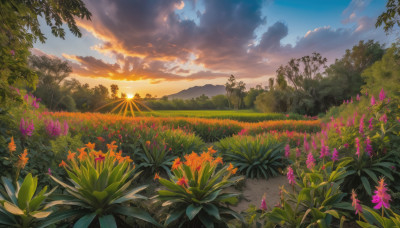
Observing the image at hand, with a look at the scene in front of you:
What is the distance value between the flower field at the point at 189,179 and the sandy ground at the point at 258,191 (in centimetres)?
20

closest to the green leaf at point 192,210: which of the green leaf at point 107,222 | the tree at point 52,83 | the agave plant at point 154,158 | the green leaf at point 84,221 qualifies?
the green leaf at point 107,222

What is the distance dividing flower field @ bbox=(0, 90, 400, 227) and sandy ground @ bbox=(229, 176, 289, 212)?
0.20 meters

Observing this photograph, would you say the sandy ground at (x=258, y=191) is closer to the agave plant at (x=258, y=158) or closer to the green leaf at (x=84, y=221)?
the agave plant at (x=258, y=158)

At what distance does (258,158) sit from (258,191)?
1197mm

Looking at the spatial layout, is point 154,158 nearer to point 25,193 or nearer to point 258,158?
point 258,158

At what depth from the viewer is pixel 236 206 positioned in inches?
149

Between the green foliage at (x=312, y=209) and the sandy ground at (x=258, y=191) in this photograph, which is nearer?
the green foliage at (x=312, y=209)

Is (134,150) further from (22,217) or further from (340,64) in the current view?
(340,64)

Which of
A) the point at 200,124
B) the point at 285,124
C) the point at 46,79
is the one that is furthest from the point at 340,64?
the point at 46,79

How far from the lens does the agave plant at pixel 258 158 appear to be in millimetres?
5387

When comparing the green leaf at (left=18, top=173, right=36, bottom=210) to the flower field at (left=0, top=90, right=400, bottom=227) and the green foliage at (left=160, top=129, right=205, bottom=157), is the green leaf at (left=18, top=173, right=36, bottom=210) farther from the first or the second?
the green foliage at (left=160, top=129, right=205, bottom=157)

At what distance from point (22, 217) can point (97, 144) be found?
12.3 feet

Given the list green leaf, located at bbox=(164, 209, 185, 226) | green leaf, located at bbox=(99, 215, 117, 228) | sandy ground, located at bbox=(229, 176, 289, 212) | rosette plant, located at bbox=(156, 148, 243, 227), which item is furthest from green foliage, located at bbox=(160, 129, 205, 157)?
green leaf, located at bbox=(99, 215, 117, 228)

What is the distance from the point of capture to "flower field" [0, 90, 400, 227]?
225 cm
